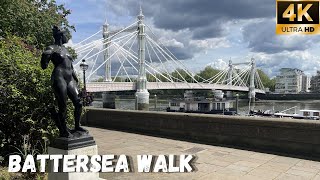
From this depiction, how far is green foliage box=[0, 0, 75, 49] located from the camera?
11039 mm

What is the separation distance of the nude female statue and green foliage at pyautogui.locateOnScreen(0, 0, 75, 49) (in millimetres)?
5149

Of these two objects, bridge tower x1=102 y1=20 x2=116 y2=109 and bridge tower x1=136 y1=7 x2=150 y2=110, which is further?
bridge tower x1=102 y1=20 x2=116 y2=109

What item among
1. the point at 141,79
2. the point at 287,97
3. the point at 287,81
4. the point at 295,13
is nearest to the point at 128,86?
the point at 141,79

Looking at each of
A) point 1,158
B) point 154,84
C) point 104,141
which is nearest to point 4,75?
point 1,158

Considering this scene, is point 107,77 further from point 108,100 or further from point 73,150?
point 73,150

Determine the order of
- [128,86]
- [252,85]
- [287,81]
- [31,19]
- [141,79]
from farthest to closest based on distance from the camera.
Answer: [287,81] < [252,85] < [128,86] < [141,79] < [31,19]

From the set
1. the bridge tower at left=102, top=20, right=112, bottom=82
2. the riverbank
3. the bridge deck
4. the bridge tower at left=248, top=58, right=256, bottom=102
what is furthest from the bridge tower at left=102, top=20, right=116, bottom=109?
the riverbank

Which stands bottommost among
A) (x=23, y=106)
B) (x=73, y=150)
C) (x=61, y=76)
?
(x=73, y=150)

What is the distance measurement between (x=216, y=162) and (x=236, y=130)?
2.11 meters

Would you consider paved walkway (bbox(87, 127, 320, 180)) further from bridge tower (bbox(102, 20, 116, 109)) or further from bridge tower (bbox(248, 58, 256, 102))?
bridge tower (bbox(248, 58, 256, 102))

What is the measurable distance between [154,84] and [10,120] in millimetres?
53065

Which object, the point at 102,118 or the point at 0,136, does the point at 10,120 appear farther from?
the point at 102,118

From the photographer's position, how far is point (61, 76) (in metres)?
5.62

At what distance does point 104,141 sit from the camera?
1107cm
